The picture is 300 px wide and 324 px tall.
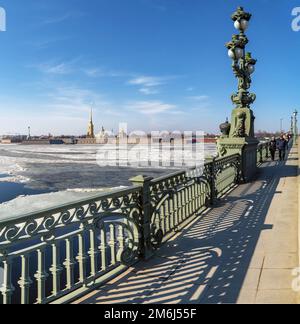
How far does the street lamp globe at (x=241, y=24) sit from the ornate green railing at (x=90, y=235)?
7711 millimetres

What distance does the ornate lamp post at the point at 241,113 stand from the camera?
12.6m

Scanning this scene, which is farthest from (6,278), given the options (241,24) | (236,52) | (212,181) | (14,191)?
(241,24)

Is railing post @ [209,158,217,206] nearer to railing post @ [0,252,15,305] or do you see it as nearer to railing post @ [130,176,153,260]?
railing post @ [130,176,153,260]

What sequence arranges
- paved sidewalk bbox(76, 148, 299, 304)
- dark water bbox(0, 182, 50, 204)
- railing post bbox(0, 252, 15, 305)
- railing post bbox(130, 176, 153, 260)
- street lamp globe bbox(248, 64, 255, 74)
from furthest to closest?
street lamp globe bbox(248, 64, 255, 74)
dark water bbox(0, 182, 50, 204)
railing post bbox(130, 176, 153, 260)
paved sidewalk bbox(76, 148, 299, 304)
railing post bbox(0, 252, 15, 305)

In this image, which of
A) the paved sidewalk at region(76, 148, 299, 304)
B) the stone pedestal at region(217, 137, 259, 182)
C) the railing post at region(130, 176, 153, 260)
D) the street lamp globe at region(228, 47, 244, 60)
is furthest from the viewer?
the stone pedestal at region(217, 137, 259, 182)

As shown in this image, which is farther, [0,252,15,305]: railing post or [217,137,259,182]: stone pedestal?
[217,137,259,182]: stone pedestal

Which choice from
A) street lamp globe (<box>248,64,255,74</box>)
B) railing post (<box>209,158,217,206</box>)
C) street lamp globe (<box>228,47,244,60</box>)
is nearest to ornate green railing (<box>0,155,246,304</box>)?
railing post (<box>209,158,217,206</box>)

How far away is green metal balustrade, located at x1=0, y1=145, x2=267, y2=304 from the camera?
3418 millimetres

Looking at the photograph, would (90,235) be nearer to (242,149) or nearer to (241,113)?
(242,149)

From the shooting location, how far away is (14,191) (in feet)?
47.1

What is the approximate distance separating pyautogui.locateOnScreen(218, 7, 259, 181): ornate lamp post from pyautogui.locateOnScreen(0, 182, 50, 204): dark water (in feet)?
25.7

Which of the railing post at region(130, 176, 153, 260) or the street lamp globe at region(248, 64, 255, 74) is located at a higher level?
the street lamp globe at region(248, 64, 255, 74)

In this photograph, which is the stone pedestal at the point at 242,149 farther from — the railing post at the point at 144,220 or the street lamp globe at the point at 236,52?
the railing post at the point at 144,220
